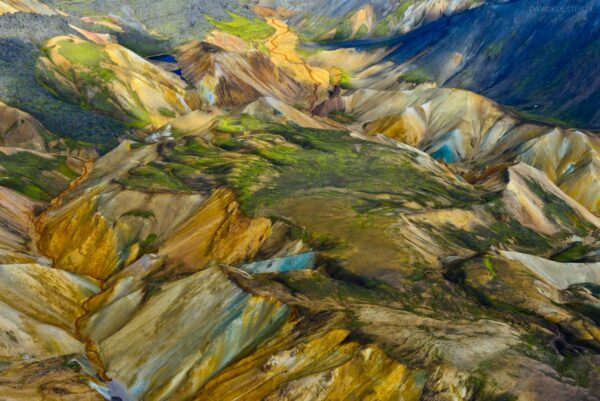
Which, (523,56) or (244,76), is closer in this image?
(244,76)

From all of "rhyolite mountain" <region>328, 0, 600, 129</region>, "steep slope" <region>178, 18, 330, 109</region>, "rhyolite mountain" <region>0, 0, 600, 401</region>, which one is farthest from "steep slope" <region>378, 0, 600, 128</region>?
"steep slope" <region>178, 18, 330, 109</region>

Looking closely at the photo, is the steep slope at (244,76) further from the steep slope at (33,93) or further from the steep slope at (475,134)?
the steep slope at (33,93)

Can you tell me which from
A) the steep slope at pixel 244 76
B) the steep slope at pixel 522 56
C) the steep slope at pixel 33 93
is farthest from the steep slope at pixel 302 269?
the steep slope at pixel 522 56

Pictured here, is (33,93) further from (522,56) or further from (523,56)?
(523,56)

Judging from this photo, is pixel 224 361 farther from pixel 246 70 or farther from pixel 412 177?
pixel 246 70

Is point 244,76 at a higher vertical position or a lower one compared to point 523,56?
higher

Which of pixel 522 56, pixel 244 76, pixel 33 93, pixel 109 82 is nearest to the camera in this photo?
pixel 33 93

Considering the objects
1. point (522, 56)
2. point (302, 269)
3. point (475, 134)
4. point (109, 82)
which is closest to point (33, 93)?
point (109, 82)

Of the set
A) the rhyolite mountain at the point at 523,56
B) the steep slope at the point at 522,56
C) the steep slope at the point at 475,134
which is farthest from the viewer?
the steep slope at the point at 522,56

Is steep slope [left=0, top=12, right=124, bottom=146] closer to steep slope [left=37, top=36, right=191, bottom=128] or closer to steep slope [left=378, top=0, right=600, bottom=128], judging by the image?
steep slope [left=37, top=36, right=191, bottom=128]
